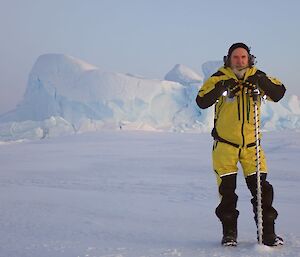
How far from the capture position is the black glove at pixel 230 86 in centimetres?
233

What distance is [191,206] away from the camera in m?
4.10

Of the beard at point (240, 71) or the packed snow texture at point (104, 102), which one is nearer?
the beard at point (240, 71)

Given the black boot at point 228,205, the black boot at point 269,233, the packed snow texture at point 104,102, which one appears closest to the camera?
the black boot at point 269,233

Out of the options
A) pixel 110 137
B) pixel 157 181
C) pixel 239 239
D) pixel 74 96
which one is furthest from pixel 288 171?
pixel 74 96

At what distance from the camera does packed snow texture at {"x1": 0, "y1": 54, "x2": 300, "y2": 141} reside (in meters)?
31.5

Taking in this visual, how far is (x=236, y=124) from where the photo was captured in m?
2.39

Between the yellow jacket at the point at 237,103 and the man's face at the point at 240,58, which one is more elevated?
the man's face at the point at 240,58

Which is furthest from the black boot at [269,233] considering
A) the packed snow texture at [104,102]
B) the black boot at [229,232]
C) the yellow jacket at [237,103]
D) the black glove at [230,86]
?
the packed snow texture at [104,102]

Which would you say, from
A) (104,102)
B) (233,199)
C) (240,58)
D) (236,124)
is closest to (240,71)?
(240,58)

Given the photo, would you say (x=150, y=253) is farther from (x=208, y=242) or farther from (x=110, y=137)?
(x=110, y=137)

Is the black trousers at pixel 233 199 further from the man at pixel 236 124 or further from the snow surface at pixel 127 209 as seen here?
the snow surface at pixel 127 209

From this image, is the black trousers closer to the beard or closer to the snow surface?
the snow surface

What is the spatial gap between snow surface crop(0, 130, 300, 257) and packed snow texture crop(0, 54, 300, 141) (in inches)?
891

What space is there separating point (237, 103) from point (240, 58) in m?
0.26
